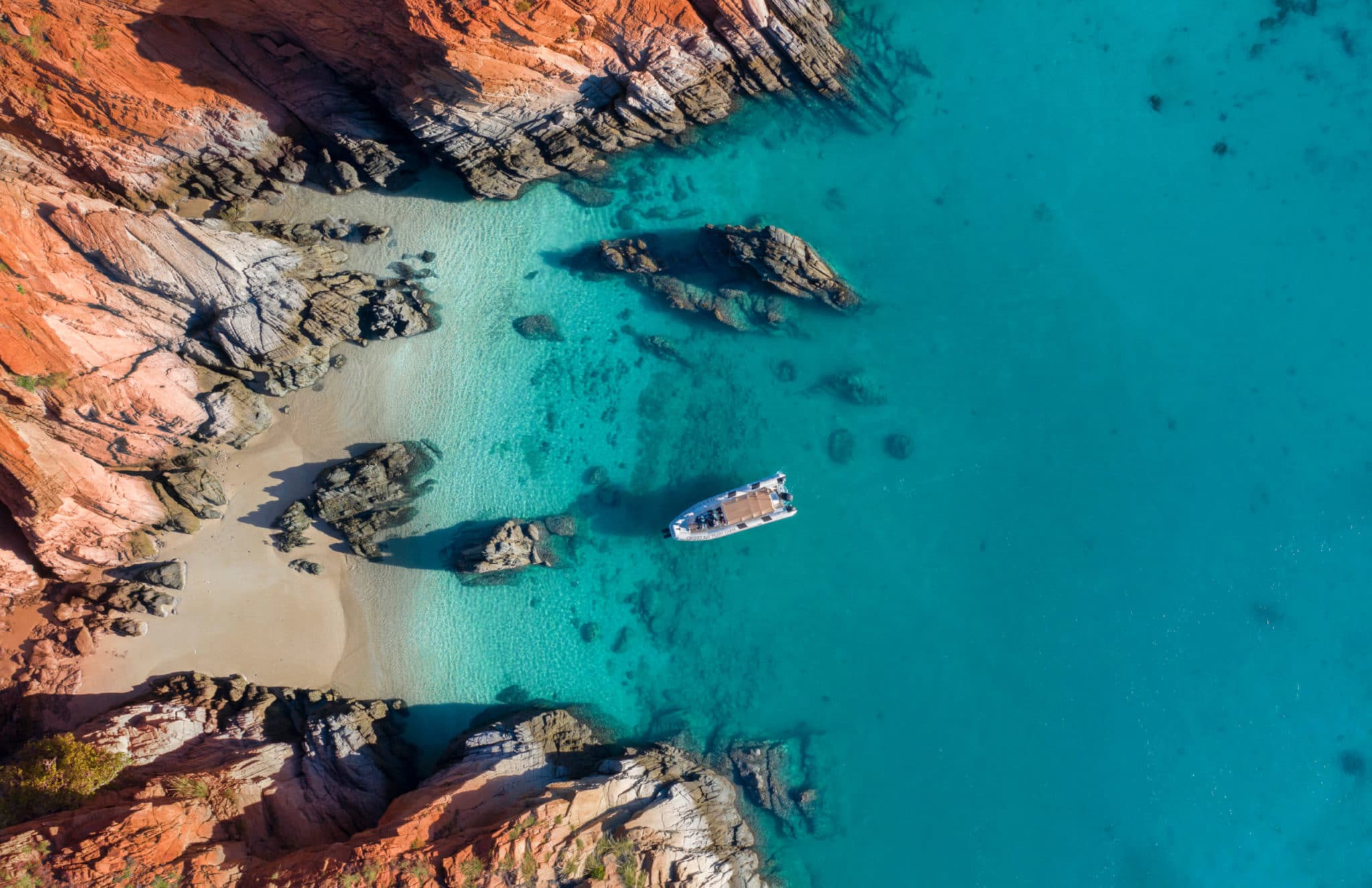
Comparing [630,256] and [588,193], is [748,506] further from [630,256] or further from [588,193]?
[588,193]

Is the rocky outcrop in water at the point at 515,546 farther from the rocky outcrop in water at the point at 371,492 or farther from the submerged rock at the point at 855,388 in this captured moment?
the submerged rock at the point at 855,388

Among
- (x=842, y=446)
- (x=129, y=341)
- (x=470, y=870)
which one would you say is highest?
(x=842, y=446)

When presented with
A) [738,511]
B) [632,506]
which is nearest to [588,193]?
[632,506]

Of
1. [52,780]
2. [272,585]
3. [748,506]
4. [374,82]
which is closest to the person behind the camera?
[52,780]

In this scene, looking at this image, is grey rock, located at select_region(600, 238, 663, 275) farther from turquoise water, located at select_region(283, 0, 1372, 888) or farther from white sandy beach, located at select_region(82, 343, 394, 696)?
white sandy beach, located at select_region(82, 343, 394, 696)

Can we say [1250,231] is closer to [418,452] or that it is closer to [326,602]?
[418,452]

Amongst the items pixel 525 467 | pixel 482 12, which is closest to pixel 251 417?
pixel 525 467
